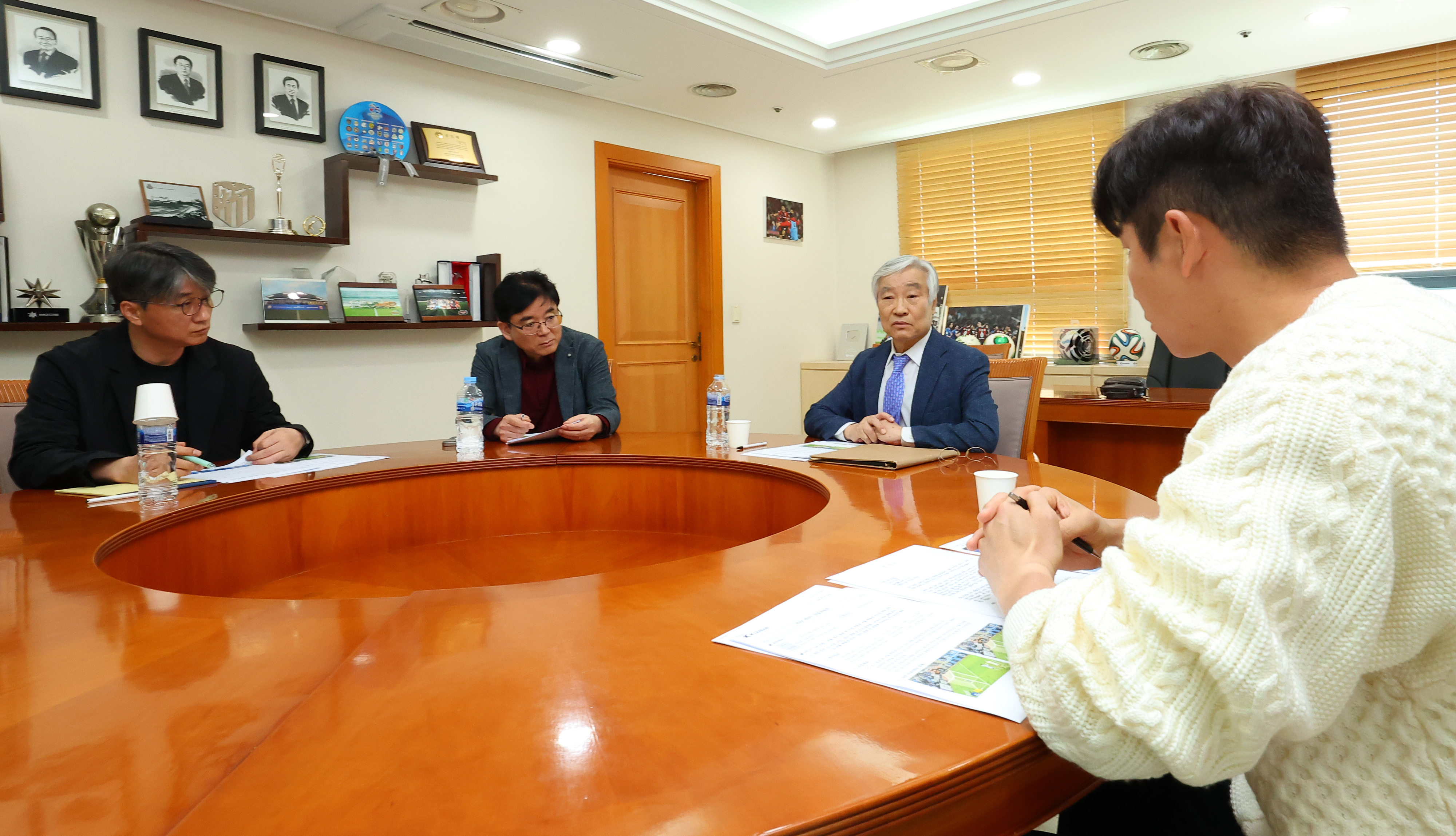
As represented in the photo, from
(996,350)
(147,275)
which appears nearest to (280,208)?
(147,275)

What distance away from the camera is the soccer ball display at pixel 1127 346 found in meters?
5.14

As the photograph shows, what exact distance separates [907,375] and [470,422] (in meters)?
1.42

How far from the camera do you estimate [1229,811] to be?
3.10ft

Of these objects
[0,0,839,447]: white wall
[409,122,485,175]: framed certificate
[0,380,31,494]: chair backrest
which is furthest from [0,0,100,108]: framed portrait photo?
[0,380,31,494]: chair backrest

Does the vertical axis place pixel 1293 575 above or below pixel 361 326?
below

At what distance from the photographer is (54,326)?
2920 mm

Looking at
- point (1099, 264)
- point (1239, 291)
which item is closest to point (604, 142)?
point (1099, 264)

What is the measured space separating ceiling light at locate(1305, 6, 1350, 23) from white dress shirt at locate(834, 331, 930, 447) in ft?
8.48

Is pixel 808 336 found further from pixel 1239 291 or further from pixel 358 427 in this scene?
pixel 1239 291

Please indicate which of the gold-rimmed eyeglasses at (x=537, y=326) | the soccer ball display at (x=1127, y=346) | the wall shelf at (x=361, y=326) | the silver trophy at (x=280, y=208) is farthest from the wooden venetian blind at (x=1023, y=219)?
the silver trophy at (x=280, y=208)

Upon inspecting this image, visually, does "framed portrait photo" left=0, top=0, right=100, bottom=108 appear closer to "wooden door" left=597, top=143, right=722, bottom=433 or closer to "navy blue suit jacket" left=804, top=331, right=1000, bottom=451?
"wooden door" left=597, top=143, right=722, bottom=433

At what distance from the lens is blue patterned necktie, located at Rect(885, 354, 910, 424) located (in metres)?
2.88

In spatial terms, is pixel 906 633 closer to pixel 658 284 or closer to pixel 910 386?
pixel 910 386

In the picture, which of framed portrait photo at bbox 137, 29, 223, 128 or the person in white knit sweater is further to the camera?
framed portrait photo at bbox 137, 29, 223, 128
